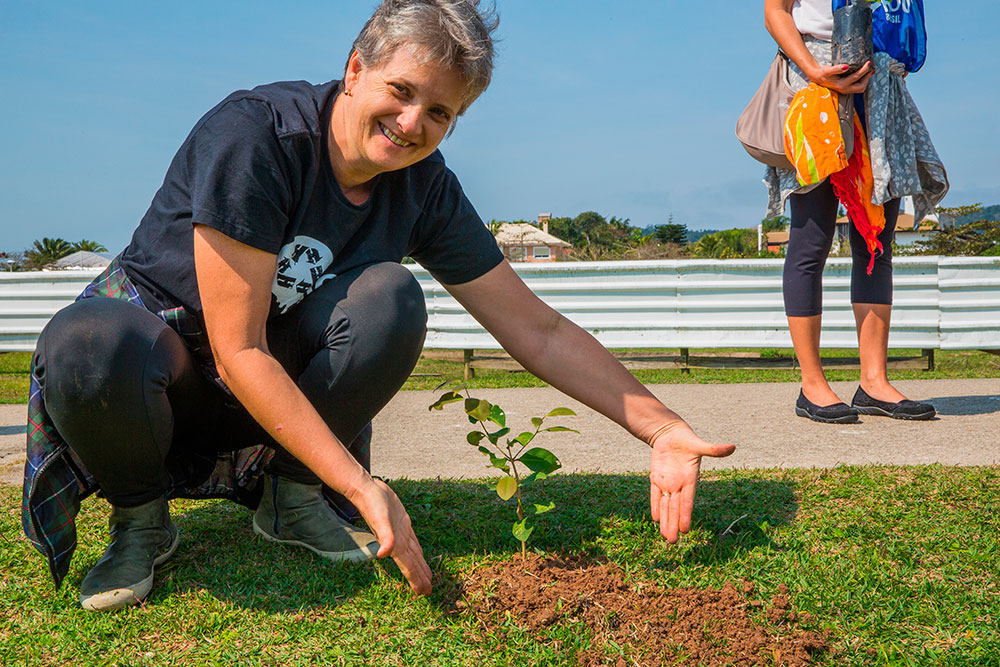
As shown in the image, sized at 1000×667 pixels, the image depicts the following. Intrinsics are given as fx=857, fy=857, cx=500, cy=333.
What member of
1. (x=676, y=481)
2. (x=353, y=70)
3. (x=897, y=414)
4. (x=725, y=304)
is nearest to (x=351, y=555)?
(x=676, y=481)

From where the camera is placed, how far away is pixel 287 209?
7.00 feet

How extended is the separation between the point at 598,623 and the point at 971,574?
39.6 inches

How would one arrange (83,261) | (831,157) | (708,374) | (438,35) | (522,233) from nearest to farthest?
(438,35)
(831,157)
(708,374)
(83,261)
(522,233)

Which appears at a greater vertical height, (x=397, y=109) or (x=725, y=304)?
(x=397, y=109)

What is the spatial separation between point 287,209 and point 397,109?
372mm

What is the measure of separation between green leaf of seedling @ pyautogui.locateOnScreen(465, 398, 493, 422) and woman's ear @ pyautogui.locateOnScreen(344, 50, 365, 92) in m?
0.86

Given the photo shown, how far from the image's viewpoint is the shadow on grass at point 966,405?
13.6 feet

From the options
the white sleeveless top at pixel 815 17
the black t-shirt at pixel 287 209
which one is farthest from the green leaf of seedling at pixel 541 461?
the white sleeveless top at pixel 815 17

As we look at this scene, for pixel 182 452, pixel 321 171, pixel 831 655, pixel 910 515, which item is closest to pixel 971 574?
pixel 910 515

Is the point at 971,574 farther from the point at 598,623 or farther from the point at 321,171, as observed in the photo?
the point at 321,171

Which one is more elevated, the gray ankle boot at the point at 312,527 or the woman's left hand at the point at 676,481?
the woman's left hand at the point at 676,481

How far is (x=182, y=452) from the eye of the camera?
246 centimetres

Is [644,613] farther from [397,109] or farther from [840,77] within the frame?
[840,77]

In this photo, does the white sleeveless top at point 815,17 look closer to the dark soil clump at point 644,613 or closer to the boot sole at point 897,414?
the boot sole at point 897,414
